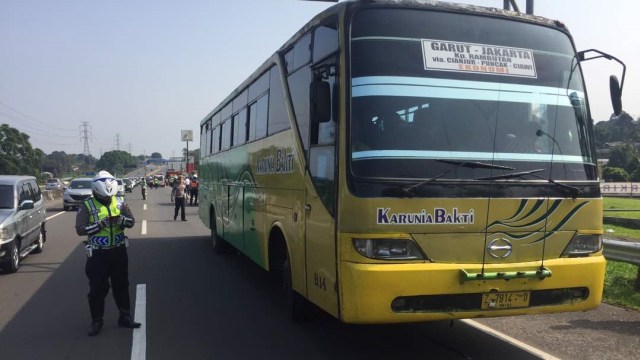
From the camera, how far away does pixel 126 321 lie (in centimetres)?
636

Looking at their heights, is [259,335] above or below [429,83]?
below

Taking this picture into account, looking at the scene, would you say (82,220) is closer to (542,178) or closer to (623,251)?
(542,178)

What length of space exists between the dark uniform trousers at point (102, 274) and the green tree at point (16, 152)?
250ft

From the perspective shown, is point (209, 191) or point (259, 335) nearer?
point (259, 335)

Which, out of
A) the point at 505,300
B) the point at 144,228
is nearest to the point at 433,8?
the point at 505,300

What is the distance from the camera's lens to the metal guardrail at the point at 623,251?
23.3ft

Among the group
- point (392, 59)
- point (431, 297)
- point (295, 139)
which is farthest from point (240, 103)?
point (431, 297)

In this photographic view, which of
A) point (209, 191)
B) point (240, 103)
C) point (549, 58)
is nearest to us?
point (549, 58)

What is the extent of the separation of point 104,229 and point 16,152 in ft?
268

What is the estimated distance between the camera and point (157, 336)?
237 inches

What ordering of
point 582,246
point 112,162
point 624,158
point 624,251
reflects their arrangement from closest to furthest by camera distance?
point 582,246 < point 624,251 < point 624,158 < point 112,162

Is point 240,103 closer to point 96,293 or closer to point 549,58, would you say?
point 96,293

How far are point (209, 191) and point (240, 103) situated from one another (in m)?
4.11

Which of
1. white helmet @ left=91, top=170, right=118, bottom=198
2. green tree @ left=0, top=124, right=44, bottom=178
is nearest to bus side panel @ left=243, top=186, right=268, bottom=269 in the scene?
white helmet @ left=91, top=170, right=118, bottom=198
